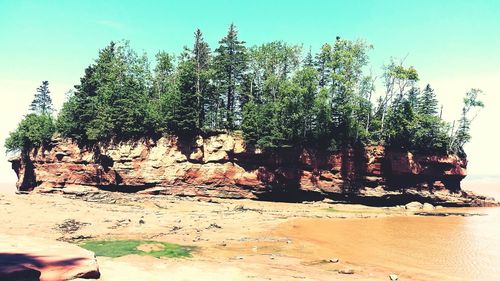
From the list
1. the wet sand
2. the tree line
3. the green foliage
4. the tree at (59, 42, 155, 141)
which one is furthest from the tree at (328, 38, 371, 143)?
the green foliage

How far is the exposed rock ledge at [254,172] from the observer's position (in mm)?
47844

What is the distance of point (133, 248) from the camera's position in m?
18.3

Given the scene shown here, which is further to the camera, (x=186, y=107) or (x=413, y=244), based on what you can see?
(x=186, y=107)

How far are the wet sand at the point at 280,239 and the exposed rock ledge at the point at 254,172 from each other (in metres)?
7.46

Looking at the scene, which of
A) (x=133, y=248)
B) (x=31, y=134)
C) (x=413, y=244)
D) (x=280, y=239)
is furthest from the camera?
(x=31, y=134)

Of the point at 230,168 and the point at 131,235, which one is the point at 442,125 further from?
the point at 131,235

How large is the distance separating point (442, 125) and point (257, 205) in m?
29.9

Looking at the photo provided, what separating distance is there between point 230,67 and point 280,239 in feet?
124

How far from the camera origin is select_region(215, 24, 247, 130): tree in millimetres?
55156

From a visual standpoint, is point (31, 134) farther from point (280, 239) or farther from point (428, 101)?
point (428, 101)

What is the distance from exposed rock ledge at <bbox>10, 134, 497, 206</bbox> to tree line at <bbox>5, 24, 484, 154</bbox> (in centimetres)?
184

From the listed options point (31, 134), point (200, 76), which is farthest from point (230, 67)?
point (31, 134)

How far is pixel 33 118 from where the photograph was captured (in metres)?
59.4

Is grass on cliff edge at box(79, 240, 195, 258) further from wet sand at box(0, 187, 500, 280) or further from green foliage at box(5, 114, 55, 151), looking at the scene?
green foliage at box(5, 114, 55, 151)
